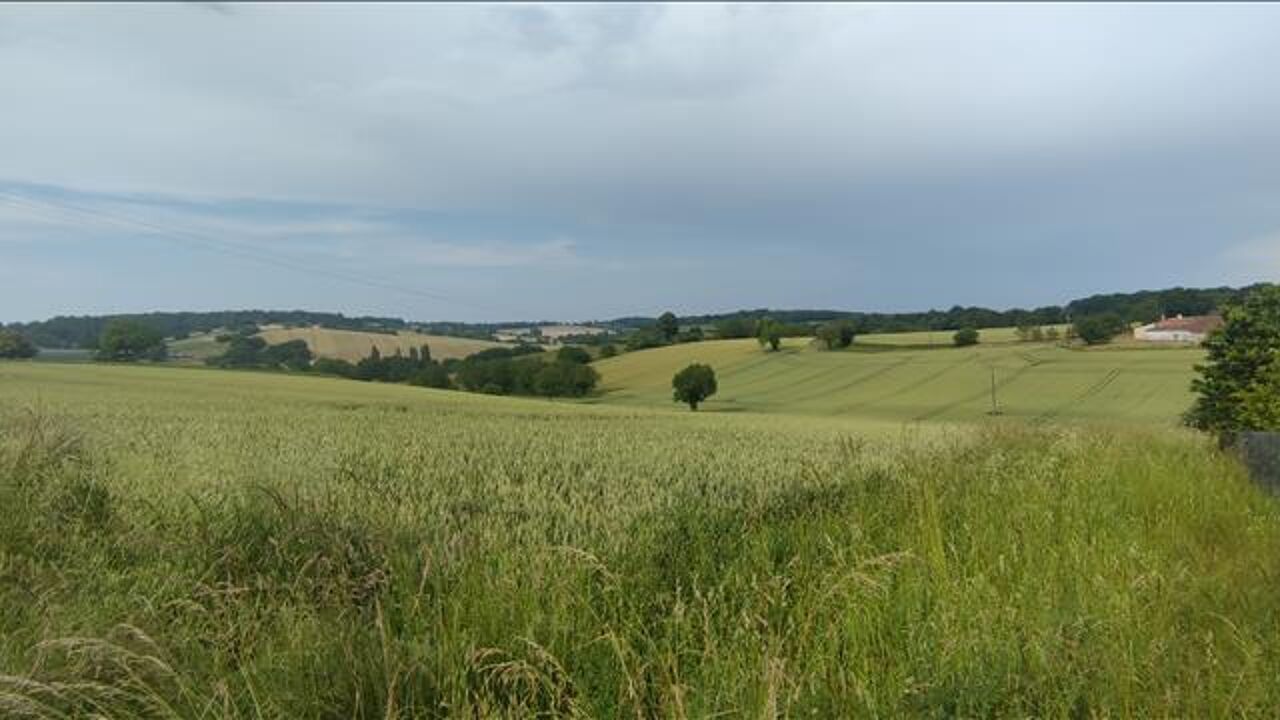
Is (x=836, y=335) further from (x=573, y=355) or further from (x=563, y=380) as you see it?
(x=563, y=380)

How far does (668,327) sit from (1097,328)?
49.3m

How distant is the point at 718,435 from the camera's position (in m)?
18.2

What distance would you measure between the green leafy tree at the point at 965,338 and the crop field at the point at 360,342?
160 feet

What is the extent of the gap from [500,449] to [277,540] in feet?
21.7

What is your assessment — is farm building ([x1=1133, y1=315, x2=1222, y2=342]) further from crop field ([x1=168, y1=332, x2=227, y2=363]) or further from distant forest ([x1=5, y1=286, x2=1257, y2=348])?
crop field ([x1=168, y1=332, x2=227, y2=363])

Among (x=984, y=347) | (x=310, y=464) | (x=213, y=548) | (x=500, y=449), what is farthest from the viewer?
(x=984, y=347)

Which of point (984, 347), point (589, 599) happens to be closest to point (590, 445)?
point (589, 599)

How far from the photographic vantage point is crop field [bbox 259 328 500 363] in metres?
74.2

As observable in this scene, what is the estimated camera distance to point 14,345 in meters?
46.0

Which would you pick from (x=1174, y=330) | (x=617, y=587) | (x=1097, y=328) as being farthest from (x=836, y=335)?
A: (x=617, y=587)

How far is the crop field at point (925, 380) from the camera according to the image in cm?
6091

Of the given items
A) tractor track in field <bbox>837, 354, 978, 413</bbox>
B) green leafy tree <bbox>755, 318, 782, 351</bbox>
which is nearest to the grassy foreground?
tractor track in field <bbox>837, 354, 978, 413</bbox>

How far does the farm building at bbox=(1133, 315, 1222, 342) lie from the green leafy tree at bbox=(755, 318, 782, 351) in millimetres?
34394

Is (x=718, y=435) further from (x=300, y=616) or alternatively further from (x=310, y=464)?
(x=300, y=616)
